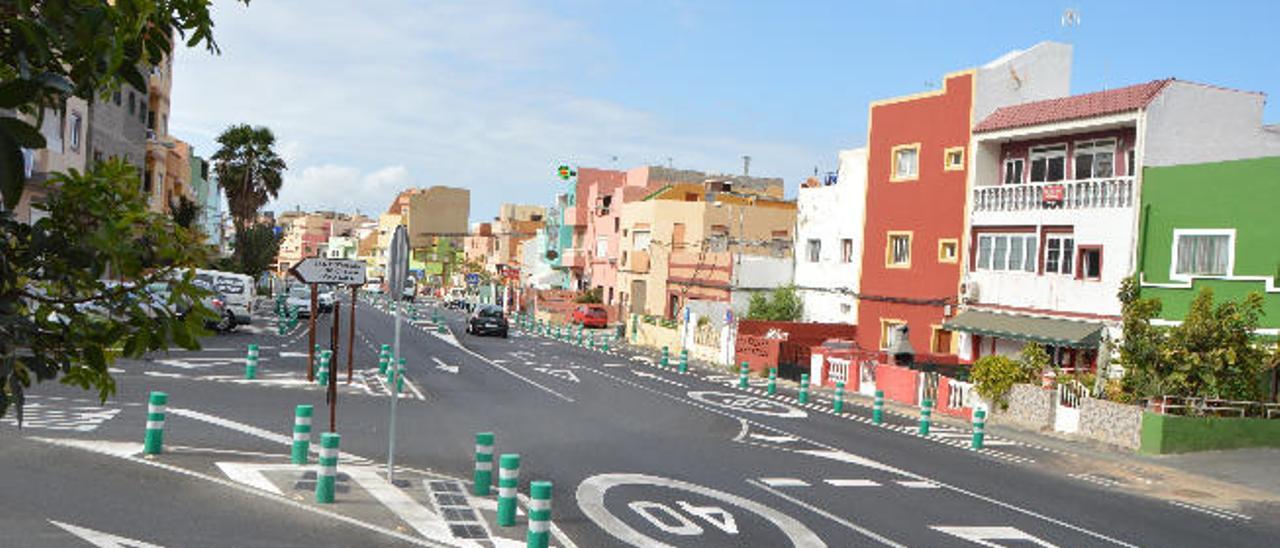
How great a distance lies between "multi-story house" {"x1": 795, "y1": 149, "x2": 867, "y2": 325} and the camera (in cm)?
4650

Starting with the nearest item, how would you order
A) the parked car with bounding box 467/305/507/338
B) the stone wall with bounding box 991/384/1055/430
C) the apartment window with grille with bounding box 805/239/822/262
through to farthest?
the stone wall with bounding box 991/384/1055/430 → the apartment window with grille with bounding box 805/239/822/262 → the parked car with bounding box 467/305/507/338

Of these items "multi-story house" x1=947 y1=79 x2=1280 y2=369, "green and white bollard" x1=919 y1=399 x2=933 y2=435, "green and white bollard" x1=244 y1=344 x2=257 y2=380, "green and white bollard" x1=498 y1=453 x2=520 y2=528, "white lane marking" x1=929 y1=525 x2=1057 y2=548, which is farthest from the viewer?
"multi-story house" x1=947 y1=79 x2=1280 y2=369

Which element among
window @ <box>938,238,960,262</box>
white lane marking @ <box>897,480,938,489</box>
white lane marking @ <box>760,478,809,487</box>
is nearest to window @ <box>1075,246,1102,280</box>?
window @ <box>938,238,960,262</box>

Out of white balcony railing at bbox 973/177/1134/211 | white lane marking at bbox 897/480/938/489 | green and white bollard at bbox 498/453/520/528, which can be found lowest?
white lane marking at bbox 897/480/938/489

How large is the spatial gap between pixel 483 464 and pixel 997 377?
18.6 m

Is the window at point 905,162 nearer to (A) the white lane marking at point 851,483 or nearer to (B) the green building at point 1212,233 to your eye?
(B) the green building at point 1212,233

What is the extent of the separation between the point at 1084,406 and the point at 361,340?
29.9 metres

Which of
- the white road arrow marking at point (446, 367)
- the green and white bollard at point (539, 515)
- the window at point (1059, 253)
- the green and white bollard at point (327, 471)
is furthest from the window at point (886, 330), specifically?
the green and white bollard at point (539, 515)

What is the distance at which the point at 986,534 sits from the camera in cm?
1395

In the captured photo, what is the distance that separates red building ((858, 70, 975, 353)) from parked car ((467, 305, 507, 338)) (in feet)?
67.4

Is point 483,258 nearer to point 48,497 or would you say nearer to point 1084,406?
point 1084,406

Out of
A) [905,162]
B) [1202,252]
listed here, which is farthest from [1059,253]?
[905,162]

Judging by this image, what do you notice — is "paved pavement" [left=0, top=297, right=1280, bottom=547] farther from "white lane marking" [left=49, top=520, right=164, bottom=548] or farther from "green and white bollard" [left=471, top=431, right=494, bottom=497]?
"green and white bollard" [left=471, top=431, right=494, bottom=497]

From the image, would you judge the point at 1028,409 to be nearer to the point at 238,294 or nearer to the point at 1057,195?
the point at 1057,195
